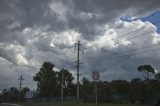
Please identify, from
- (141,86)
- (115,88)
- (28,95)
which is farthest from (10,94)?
(141,86)

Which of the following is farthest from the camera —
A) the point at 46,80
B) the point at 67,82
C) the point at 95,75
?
the point at 67,82

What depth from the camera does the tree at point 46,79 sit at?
5128 inches

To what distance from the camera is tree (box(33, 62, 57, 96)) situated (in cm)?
13025

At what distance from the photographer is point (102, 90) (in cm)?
10794

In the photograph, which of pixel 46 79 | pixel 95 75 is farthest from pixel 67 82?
pixel 95 75

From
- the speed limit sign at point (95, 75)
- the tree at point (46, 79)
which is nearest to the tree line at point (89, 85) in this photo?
the tree at point (46, 79)

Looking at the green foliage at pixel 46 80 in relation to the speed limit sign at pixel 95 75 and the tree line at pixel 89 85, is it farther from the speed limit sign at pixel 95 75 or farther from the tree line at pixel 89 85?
the speed limit sign at pixel 95 75

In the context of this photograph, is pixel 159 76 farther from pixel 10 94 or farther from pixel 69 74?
pixel 10 94

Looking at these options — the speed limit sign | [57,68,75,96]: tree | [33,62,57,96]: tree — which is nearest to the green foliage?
[33,62,57,96]: tree

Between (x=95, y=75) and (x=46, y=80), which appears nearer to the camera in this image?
(x=95, y=75)

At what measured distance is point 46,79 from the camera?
13175 cm

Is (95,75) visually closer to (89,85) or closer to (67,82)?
(89,85)

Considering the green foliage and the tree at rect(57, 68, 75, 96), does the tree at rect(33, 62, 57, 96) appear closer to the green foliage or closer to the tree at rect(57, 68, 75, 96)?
the green foliage

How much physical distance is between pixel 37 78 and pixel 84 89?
1751 cm
